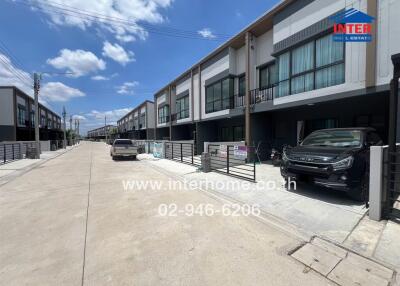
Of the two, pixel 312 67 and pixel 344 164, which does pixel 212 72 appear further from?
pixel 344 164

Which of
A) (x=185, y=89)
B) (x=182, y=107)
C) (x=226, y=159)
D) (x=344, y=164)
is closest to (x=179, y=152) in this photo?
(x=226, y=159)

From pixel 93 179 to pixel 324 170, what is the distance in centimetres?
858

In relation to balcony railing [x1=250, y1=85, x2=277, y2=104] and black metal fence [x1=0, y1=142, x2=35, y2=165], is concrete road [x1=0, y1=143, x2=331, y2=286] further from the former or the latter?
black metal fence [x1=0, y1=142, x2=35, y2=165]

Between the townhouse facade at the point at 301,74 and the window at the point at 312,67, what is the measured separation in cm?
4

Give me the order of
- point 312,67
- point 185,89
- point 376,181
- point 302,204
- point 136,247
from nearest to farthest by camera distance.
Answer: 1. point 136,247
2. point 376,181
3. point 302,204
4. point 312,67
5. point 185,89

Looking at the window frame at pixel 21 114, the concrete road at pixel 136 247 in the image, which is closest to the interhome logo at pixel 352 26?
the concrete road at pixel 136 247

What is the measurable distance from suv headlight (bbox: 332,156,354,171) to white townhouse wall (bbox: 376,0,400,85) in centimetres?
375

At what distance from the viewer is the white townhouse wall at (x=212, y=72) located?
47.7 feet

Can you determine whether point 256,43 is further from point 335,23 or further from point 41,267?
point 41,267

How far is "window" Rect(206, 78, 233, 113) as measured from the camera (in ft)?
47.3

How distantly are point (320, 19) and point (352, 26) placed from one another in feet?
4.83

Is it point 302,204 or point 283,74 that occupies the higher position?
point 283,74

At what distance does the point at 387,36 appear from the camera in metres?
6.72

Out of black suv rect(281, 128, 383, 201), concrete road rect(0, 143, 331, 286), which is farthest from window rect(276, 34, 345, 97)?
concrete road rect(0, 143, 331, 286)
